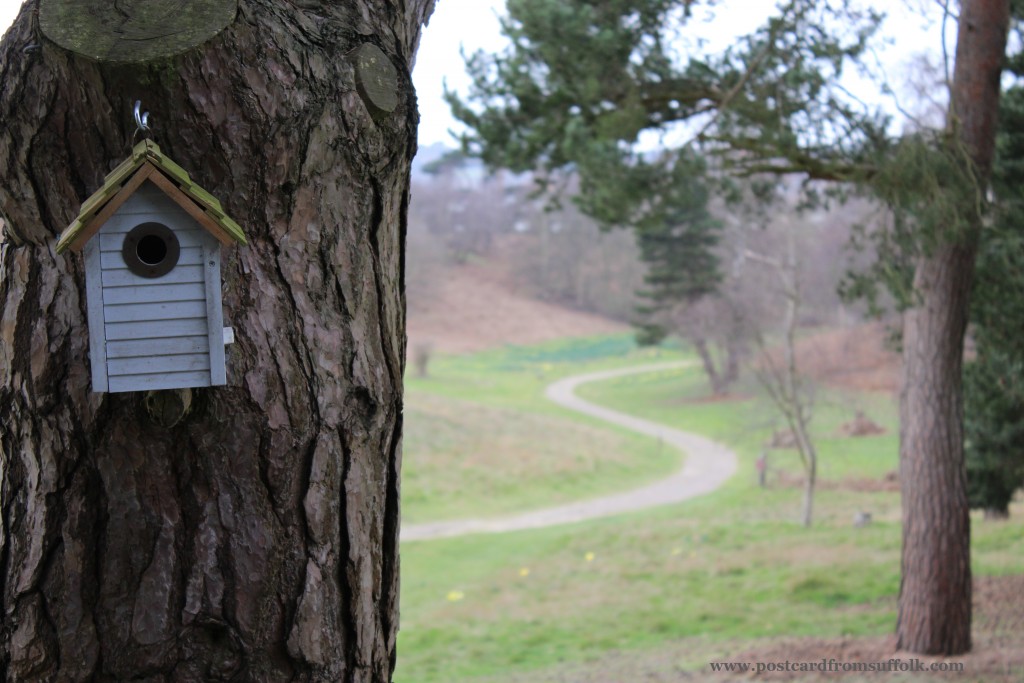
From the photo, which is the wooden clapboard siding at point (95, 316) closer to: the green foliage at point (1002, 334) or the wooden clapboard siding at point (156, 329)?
the wooden clapboard siding at point (156, 329)

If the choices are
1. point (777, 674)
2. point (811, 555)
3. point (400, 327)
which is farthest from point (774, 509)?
point (400, 327)

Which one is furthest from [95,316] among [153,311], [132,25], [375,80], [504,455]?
[504,455]

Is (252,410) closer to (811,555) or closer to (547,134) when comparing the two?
(547,134)

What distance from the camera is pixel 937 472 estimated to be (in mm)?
7219

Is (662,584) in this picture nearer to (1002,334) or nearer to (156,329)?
(1002,334)

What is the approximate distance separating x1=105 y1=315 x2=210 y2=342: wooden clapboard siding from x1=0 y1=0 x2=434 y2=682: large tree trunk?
84 mm

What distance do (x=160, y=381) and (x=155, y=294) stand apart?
15 cm

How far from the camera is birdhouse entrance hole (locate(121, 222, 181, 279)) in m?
1.57

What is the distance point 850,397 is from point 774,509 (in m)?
8.39

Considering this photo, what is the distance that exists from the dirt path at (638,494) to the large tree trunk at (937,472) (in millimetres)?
9926

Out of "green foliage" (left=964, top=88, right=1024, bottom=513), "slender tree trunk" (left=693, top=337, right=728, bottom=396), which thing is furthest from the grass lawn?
"slender tree trunk" (left=693, top=337, right=728, bottom=396)

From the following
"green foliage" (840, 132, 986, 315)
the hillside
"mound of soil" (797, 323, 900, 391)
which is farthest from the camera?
the hillside

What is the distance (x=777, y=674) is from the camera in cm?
689

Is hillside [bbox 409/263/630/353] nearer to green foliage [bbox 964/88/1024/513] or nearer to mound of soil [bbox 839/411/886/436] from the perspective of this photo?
mound of soil [bbox 839/411/886/436]
